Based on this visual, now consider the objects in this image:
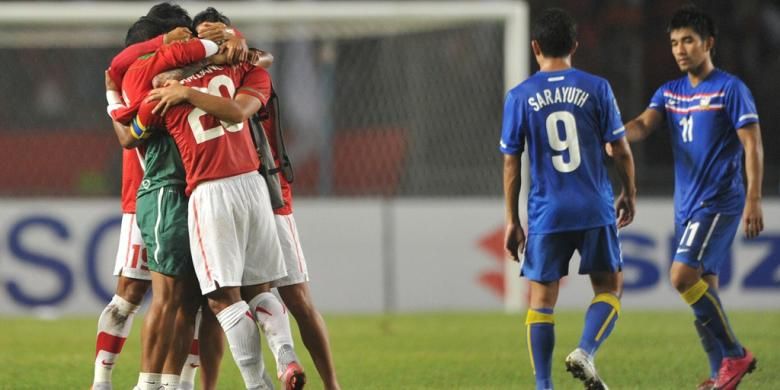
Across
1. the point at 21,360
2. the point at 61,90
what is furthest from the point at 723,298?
the point at 61,90

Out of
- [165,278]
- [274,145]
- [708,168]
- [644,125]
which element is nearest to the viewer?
[165,278]

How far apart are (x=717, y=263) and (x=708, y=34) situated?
1.20m

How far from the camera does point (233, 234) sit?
561 centimetres

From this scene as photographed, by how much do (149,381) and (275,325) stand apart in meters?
0.62

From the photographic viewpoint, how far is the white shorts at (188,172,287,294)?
219 inches

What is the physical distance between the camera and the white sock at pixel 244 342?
18.2 ft

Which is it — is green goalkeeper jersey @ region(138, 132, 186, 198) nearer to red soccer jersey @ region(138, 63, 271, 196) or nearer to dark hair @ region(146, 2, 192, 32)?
red soccer jersey @ region(138, 63, 271, 196)

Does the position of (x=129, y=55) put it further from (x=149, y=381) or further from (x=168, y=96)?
(x=149, y=381)

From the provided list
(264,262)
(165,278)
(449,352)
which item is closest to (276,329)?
(264,262)

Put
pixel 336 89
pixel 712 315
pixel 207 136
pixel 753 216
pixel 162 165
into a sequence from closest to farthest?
pixel 207 136 < pixel 162 165 < pixel 753 216 < pixel 712 315 < pixel 336 89

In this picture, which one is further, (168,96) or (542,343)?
(542,343)

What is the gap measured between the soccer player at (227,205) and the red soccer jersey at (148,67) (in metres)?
0.10

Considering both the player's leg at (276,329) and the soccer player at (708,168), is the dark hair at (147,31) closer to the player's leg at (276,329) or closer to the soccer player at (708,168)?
the player's leg at (276,329)

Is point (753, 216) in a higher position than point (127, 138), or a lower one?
lower
